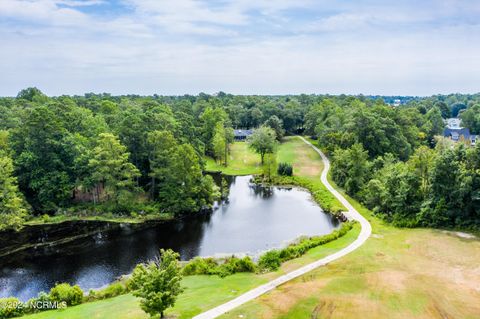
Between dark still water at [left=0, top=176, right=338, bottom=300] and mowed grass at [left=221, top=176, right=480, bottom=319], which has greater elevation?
mowed grass at [left=221, top=176, right=480, bottom=319]

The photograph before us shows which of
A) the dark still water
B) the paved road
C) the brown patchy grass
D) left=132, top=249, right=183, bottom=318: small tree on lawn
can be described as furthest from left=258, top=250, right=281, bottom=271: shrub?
left=132, top=249, right=183, bottom=318: small tree on lawn

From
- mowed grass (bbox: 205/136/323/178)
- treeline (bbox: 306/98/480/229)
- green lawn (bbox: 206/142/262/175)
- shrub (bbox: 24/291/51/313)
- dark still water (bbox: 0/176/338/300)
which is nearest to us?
shrub (bbox: 24/291/51/313)

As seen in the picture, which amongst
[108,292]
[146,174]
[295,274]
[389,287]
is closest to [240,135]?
[146,174]

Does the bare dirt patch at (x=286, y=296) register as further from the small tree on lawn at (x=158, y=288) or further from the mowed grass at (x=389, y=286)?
the small tree on lawn at (x=158, y=288)

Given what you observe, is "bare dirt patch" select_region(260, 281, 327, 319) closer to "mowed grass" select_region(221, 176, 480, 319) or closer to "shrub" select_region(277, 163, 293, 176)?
"mowed grass" select_region(221, 176, 480, 319)

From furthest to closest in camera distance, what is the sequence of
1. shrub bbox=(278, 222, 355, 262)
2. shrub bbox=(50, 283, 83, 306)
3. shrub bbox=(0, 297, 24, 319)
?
shrub bbox=(278, 222, 355, 262) → shrub bbox=(50, 283, 83, 306) → shrub bbox=(0, 297, 24, 319)

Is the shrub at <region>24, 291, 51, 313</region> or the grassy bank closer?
the shrub at <region>24, 291, 51, 313</region>

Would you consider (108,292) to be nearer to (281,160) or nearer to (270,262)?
(270,262)
